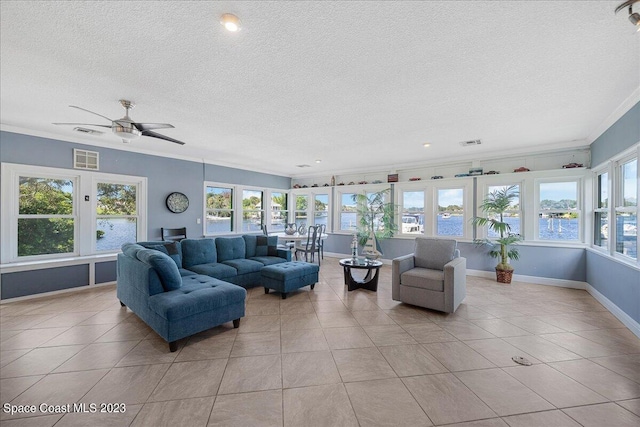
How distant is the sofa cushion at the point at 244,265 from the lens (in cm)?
454

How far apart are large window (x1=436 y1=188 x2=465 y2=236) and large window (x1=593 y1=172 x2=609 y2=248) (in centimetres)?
208

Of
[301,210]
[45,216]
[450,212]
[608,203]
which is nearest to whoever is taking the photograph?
[608,203]

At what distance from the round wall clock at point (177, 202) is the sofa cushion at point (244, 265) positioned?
2033mm

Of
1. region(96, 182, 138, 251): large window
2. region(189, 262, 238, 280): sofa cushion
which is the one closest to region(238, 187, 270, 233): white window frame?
region(96, 182, 138, 251): large window

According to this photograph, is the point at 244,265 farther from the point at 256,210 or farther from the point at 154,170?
the point at 256,210

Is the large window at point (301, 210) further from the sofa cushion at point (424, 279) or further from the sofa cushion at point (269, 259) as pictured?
the sofa cushion at point (424, 279)

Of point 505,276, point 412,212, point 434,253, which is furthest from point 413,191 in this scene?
point 434,253

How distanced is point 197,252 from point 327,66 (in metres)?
3.76

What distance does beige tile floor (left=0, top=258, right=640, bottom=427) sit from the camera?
1784mm

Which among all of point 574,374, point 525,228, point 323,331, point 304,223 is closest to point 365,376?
point 323,331

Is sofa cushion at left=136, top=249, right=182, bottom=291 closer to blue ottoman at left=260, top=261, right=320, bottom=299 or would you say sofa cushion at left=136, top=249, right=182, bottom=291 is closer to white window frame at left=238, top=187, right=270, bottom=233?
blue ottoman at left=260, top=261, right=320, bottom=299

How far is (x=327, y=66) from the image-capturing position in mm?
2346

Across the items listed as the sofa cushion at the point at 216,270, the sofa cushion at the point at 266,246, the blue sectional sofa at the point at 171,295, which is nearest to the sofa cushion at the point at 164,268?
the blue sectional sofa at the point at 171,295

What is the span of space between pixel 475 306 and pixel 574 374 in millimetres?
1599
